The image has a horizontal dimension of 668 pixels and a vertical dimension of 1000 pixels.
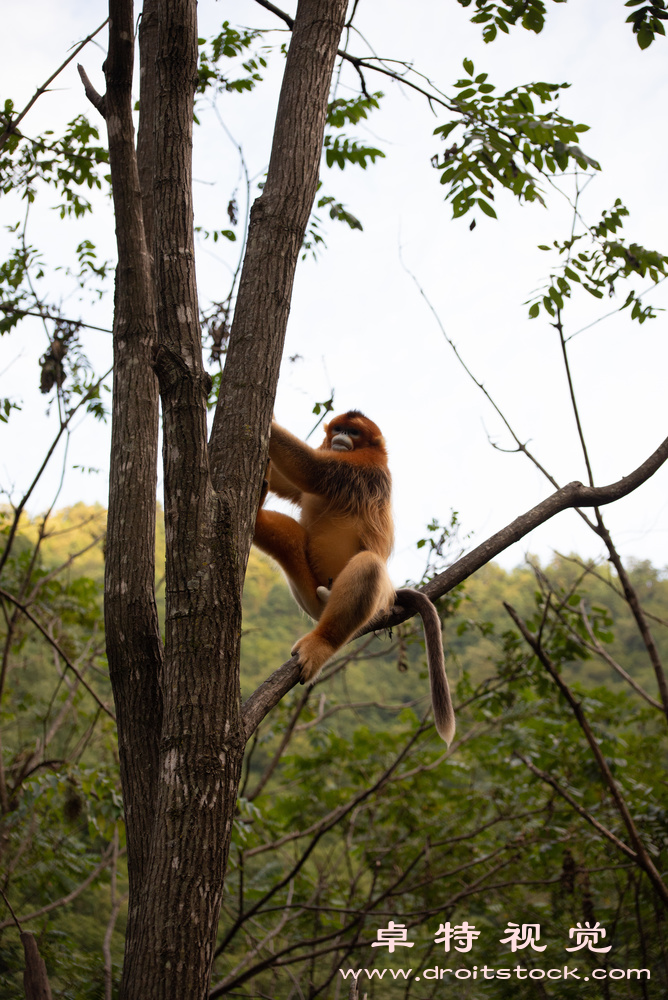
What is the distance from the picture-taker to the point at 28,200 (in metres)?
5.09

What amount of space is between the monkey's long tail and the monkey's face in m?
1.25

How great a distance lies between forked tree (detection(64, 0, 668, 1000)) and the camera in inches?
70.4

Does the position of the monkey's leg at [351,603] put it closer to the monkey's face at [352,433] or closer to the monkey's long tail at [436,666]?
the monkey's long tail at [436,666]

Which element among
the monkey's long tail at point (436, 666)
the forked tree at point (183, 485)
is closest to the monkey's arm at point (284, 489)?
the monkey's long tail at point (436, 666)

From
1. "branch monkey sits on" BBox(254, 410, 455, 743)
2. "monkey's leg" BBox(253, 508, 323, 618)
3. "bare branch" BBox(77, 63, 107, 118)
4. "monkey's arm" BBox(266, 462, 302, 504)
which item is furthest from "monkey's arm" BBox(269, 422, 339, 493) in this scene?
"bare branch" BBox(77, 63, 107, 118)

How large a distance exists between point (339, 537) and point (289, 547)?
0.28 m

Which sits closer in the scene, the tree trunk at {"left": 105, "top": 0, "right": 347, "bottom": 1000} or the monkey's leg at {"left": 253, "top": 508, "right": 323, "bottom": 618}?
the tree trunk at {"left": 105, "top": 0, "right": 347, "bottom": 1000}

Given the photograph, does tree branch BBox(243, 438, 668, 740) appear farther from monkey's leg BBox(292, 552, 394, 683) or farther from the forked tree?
monkey's leg BBox(292, 552, 394, 683)

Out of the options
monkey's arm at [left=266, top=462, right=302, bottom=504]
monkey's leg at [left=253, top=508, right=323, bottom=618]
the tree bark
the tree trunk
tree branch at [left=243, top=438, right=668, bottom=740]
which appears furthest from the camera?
monkey's arm at [left=266, top=462, right=302, bottom=504]

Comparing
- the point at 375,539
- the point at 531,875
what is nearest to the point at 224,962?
the point at 531,875

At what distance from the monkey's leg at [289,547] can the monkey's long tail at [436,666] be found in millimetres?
729

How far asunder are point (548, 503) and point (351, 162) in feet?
9.80

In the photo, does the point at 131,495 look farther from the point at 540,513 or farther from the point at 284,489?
the point at 284,489

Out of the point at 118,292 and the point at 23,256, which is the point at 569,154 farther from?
the point at 23,256
